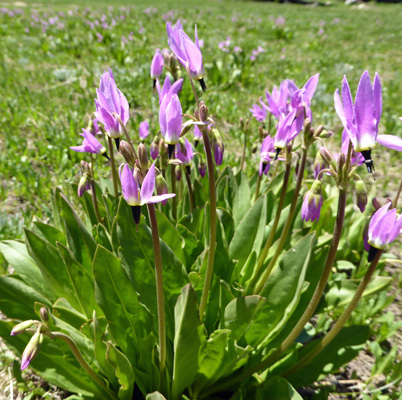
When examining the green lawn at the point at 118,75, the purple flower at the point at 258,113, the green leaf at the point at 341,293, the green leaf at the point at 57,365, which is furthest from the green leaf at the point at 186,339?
the green lawn at the point at 118,75

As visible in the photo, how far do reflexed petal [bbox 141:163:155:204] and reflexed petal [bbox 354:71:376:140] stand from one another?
→ 1.91 ft

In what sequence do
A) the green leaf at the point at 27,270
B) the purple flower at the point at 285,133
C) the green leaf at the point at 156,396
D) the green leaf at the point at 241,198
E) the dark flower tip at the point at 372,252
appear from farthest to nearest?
the green leaf at the point at 241,198 < the green leaf at the point at 27,270 < the purple flower at the point at 285,133 < the green leaf at the point at 156,396 < the dark flower tip at the point at 372,252

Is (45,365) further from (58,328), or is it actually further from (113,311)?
(113,311)

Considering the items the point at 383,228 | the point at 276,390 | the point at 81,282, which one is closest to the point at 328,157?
the point at 383,228

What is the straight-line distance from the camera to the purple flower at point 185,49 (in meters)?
1.25

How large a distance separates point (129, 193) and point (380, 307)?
6.24 feet

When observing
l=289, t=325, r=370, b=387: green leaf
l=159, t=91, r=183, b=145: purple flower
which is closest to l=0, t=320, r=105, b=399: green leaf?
l=289, t=325, r=370, b=387: green leaf

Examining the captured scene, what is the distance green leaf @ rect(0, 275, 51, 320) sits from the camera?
1.82 metres

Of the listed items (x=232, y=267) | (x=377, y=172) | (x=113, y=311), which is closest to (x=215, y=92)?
(x=377, y=172)

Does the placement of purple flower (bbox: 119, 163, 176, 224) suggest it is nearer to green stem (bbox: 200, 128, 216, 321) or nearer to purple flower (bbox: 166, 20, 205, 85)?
green stem (bbox: 200, 128, 216, 321)

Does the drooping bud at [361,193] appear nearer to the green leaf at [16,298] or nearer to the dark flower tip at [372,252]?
the dark flower tip at [372,252]

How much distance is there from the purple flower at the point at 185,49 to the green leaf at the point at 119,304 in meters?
0.78

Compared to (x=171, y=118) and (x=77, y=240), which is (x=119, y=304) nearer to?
(x=77, y=240)

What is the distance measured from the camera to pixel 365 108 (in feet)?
3.33
